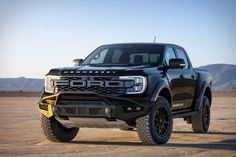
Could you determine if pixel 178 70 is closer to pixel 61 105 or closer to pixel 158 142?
pixel 158 142

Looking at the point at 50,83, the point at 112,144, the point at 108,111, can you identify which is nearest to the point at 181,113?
the point at 112,144

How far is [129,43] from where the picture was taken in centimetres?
1131

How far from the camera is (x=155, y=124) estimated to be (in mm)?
9570

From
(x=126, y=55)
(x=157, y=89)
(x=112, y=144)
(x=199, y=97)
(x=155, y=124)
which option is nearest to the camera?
(x=157, y=89)

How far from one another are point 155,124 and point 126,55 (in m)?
1.82

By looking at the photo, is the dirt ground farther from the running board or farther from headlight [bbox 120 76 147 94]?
headlight [bbox 120 76 147 94]

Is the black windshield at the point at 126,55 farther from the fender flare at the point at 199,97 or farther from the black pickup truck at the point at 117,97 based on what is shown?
the fender flare at the point at 199,97

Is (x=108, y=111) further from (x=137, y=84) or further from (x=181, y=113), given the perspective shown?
(x=181, y=113)

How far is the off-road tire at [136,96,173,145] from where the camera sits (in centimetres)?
918

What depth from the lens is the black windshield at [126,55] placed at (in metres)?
10.5

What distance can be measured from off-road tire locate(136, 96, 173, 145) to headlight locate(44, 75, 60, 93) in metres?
1.57

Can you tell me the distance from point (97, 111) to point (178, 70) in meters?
2.61

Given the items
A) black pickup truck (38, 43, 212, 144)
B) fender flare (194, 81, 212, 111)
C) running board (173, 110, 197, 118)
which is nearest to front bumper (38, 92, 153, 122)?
black pickup truck (38, 43, 212, 144)

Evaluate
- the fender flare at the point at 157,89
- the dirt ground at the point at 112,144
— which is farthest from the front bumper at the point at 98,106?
the dirt ground at the point at 112,144
